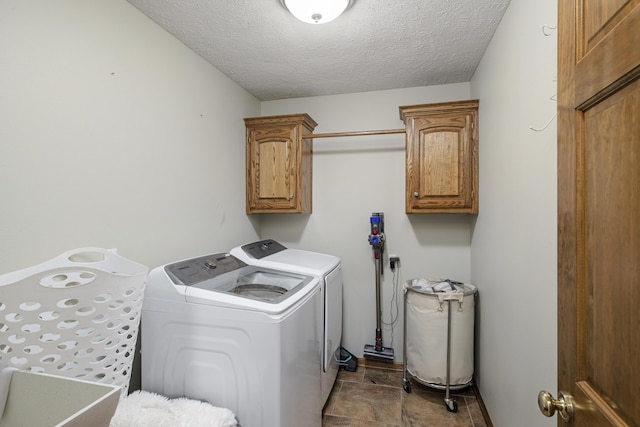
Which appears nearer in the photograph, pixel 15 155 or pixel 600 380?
pixel 600 380

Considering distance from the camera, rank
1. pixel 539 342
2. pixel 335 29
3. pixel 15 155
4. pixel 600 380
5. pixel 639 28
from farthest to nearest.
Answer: pixel 335 29 < pixel 539 342 < pixel 15 155 < pixel 600 380 < pixel 639 28

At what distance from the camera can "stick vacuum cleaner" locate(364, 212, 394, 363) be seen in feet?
8.53

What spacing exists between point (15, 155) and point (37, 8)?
1.98ft

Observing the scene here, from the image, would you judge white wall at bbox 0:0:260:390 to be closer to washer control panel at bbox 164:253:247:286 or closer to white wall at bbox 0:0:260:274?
white wall at bbox 0:0:260:274

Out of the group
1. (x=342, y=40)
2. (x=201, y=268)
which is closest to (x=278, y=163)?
(x=342, y=40)

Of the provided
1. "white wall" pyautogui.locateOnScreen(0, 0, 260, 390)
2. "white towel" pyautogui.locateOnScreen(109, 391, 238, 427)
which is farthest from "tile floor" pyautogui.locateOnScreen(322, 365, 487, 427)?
"white wall" pyautogui.locateOnScreen(0, 0, 260, 390)

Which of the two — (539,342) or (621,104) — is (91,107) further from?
(539,342)

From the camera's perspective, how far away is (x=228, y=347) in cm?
140

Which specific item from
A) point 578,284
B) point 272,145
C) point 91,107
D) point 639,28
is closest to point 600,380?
point 578,284

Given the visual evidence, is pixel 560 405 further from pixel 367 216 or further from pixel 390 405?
pixel 367 216

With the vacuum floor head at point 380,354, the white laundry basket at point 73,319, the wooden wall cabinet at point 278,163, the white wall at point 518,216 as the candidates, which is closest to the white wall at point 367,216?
the vacuum floor head at point 380,354

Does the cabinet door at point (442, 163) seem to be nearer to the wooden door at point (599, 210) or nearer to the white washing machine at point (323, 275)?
the white washing machine at point (323, 275)

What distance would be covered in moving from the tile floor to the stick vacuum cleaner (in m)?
0.17

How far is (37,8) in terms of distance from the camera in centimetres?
118
